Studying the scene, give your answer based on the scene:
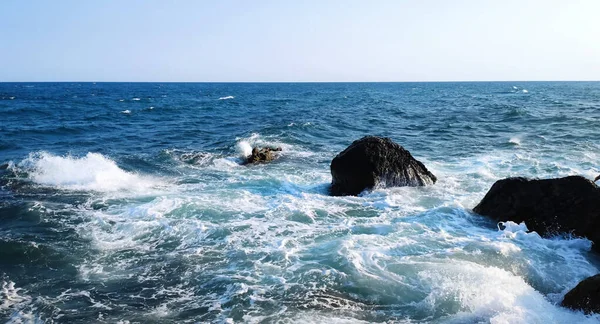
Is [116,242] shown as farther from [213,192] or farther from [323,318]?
[323,318]

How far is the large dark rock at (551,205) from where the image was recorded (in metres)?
9.80

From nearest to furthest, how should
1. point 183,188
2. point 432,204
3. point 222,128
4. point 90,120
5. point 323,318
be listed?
point 323,318, point 432,204, point 183,188, point 222,128, point 90,120

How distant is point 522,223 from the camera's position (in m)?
10.3

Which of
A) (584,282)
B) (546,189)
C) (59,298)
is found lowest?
(59,298)

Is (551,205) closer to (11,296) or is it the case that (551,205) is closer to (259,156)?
(11,296)

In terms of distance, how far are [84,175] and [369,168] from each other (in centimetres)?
1033

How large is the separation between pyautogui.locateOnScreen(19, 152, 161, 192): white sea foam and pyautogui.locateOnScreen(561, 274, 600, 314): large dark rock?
41.0 ft

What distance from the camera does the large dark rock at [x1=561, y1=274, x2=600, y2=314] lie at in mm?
6516

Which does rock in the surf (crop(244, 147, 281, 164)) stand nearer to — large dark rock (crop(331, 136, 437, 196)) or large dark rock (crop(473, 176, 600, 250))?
large dark rock (crop(331, 136, 437, 196))

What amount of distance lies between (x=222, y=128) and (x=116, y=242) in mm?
21806

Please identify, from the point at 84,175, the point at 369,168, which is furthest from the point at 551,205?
the point at 84,175

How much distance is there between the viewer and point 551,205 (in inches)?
407

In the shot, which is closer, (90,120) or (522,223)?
(522,223)

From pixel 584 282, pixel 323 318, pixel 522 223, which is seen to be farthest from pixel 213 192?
pixel 584 282
